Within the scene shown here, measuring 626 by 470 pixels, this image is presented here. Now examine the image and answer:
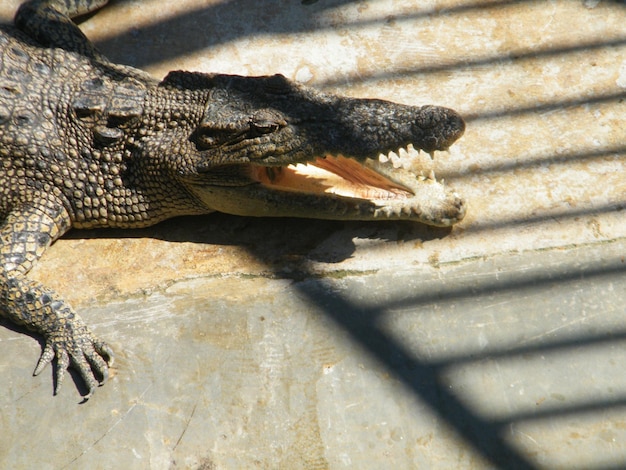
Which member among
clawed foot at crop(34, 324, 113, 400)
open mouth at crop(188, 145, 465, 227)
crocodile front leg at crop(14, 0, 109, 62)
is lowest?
clawed foot at crop(34, 324, 113, 400)

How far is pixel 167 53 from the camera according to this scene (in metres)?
4.64

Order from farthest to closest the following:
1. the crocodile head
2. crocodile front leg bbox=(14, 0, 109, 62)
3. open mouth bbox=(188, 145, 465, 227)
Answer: crocodile front leg bbox=(14, 0, 109, 62) → open mouth bbox=(188, 145, 465, 227) → the crocodile head

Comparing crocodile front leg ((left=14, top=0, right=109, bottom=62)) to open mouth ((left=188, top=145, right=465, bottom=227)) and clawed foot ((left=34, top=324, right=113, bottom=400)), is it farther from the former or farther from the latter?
clawed foot ((left=34, top=324, right=113, bottom=400))

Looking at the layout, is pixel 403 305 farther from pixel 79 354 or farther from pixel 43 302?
pixel 43 302

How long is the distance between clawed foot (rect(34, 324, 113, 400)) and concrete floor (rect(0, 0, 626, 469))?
59 millimetres

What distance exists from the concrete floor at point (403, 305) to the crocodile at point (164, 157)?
0.14 m

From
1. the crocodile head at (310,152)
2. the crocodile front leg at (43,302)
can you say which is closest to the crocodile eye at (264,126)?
the crocodile head at (310,152)

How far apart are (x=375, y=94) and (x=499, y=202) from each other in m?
1.00

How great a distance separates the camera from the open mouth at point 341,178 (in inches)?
148

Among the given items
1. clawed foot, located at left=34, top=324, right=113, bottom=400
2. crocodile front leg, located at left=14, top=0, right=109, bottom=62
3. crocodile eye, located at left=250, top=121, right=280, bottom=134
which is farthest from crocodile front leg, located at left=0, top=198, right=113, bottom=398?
crocodile eye, located at left=250, top=121, right=280, bottom=134

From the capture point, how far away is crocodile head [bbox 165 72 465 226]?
3500 mm

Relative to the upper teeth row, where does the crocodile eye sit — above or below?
above

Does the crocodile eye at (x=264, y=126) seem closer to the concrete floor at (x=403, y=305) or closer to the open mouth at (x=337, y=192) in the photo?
the open mouth at (x=337, y=192)

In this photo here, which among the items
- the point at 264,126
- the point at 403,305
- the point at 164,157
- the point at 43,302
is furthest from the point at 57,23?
the point at 403,305
